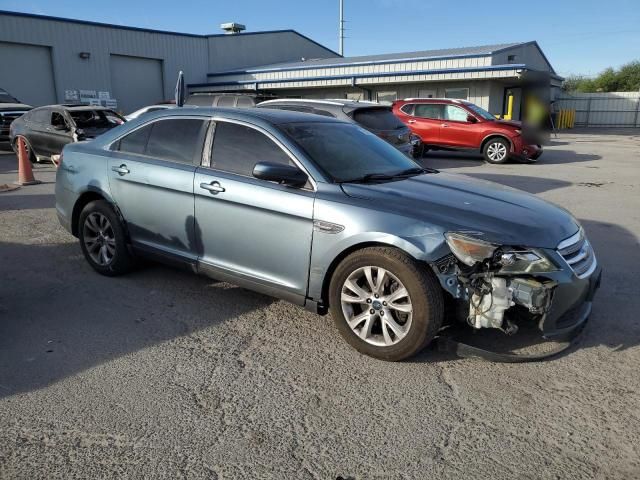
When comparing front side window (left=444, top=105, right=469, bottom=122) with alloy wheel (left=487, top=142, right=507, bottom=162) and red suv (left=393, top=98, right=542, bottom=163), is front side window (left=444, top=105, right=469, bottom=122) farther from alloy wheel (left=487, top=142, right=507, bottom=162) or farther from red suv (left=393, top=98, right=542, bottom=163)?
alloy wheel (left=487, top=142, right=507, bottom=162)

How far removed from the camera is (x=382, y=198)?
3729 millimetres

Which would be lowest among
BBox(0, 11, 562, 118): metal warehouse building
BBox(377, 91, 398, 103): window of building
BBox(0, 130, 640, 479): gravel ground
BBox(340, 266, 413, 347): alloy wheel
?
BBox(0, 130, 640, 479): gravel ground

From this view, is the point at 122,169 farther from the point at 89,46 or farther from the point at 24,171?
the point at 89,46

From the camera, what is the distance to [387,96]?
1081 inches

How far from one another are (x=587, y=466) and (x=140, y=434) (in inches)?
89.2

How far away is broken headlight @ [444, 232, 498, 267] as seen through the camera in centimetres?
333

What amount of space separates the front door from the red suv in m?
12.5

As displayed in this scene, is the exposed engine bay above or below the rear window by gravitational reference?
below

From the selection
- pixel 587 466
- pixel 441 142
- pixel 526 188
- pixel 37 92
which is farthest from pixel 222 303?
pixel 37 92

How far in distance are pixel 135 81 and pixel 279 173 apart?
28266mm

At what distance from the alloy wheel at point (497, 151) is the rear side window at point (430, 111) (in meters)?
1.78

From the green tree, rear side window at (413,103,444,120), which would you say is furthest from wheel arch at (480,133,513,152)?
the green tree

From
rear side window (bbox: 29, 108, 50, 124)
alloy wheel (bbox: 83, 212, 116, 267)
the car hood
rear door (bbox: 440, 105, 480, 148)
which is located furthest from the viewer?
rear door (bbox: 440, 105, 480, 148)

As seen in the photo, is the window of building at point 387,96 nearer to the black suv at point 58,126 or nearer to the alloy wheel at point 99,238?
the black suv at point 58,126
